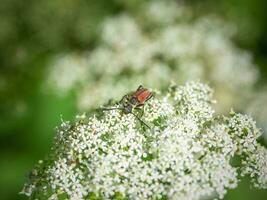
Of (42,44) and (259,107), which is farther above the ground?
(42,44)

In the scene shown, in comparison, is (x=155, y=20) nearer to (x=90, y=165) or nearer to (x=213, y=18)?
(x=213, y=18)

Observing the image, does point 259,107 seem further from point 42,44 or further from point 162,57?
point 42,44

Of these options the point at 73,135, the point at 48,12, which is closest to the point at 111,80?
the point at 48,12

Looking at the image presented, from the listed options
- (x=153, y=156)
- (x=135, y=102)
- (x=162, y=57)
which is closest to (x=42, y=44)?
(x=162, y=57)

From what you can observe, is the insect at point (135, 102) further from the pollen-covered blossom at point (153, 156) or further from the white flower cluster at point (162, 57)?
the white flower cluster at point (162, 57)

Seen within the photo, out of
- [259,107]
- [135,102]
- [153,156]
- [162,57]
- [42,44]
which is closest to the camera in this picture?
[153,156]

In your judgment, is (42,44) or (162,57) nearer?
(162,57)
